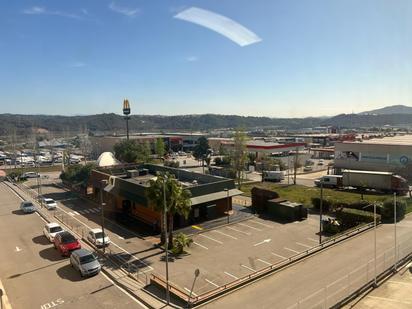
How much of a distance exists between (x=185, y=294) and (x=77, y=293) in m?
7.69

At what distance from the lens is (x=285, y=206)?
1663 inches

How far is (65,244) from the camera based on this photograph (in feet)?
101

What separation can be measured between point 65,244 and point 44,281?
18.4 feet

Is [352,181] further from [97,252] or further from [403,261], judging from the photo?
[97,252]

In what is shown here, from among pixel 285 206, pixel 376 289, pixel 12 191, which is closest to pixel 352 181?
pixel 285 206

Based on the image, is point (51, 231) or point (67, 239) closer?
point (67, 239)

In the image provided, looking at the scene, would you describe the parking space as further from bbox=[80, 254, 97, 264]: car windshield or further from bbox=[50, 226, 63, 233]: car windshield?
bbox=[50, 226, 63, 233]: car windshield

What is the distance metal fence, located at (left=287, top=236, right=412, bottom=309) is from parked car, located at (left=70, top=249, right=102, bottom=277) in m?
14.9

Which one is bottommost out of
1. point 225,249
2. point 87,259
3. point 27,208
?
point 225,249

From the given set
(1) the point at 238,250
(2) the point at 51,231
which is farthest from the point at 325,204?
(2) the point at 51,231

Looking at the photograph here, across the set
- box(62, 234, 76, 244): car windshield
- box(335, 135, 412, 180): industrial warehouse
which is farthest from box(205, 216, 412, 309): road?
box(335, 135, 412, 180): industrial warehouse

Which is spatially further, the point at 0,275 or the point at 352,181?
the point at 352,181

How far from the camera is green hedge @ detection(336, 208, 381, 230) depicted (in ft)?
121

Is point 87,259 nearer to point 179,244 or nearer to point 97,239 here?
point 97,239
